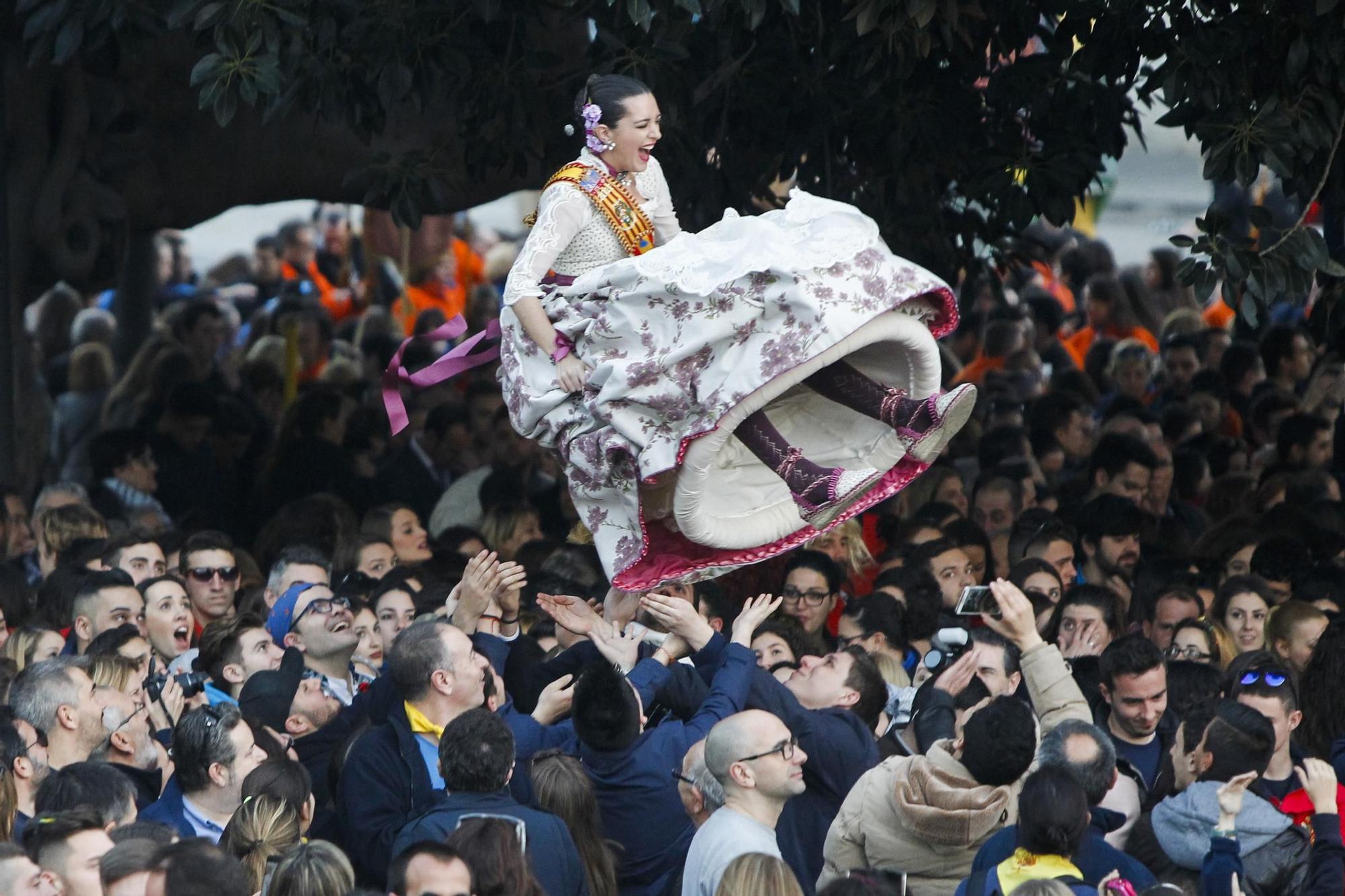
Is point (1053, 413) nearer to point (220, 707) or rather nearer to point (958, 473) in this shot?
point (958, 473)

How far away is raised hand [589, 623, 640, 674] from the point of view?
707 centimetres

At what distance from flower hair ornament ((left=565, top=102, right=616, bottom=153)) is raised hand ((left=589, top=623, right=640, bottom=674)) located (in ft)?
5.10

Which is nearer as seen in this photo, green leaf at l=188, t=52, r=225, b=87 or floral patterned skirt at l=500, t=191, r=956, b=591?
floral patterned skirt at l=500, t=191, r=956, b=591

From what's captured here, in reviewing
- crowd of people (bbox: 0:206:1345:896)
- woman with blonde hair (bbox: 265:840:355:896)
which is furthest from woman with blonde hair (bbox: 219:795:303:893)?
woman with blonde hair (bbox: 265:840:355:896)

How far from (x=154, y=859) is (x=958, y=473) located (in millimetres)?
7239

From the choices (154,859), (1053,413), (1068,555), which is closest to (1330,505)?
(1068,555)

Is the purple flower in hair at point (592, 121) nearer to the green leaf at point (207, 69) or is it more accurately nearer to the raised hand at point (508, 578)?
the raised hand at point (508, 578)

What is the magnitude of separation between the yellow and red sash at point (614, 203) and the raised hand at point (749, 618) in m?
1.20

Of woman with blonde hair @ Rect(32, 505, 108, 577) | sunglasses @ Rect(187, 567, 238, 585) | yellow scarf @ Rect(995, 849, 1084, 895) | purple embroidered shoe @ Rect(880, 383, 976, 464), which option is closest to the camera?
yellow scarf @ Rect(995, 849, 1084, 895)

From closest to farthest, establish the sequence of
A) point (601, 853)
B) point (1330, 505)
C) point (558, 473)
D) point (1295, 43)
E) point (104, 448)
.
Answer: point (601, 853), point (1295, 43), point (1330, 505), point (104, 448), point (558, 473)

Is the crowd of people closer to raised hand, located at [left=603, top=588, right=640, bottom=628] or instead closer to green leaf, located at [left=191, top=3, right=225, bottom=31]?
raised hand, located at [left=603, top=588, right=640, bottom=628]

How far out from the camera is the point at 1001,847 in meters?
5.60

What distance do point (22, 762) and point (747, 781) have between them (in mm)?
2039

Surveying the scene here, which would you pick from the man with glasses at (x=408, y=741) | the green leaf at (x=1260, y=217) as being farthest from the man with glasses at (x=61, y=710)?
the green leaf at (x=1260, y=217)
